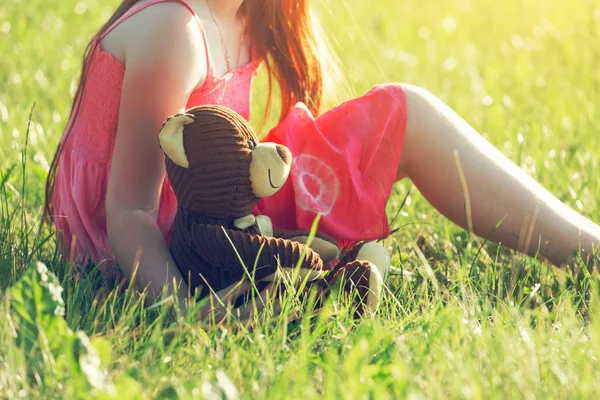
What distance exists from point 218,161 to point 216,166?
0.4 inches

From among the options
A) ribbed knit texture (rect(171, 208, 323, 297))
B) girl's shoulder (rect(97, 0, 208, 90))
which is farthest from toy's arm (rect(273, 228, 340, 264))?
girl's shoulder (rect(97, 0, 208, 90))

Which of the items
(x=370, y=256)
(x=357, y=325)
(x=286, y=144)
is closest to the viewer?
(x=357, y=325)

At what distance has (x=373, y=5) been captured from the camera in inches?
226

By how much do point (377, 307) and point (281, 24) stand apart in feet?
3.21

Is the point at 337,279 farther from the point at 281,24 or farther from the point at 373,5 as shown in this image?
the point at 373,5

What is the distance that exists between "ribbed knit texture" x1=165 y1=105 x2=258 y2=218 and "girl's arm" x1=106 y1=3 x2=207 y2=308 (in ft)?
0.53

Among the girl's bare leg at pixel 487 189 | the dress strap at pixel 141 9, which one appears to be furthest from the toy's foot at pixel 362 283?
the dress strap at pixel 141 9

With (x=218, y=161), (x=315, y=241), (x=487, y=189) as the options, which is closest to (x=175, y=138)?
(x=218, y=161)

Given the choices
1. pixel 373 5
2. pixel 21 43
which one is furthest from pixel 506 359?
pixel 373 5

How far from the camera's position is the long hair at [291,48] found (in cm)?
239

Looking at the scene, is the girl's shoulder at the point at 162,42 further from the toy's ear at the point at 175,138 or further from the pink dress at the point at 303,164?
the toy's ear at the point at 175,138

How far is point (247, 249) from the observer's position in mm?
1740

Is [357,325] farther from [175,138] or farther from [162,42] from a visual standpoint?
[162,42]

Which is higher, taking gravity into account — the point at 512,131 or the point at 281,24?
the point at 281,24
